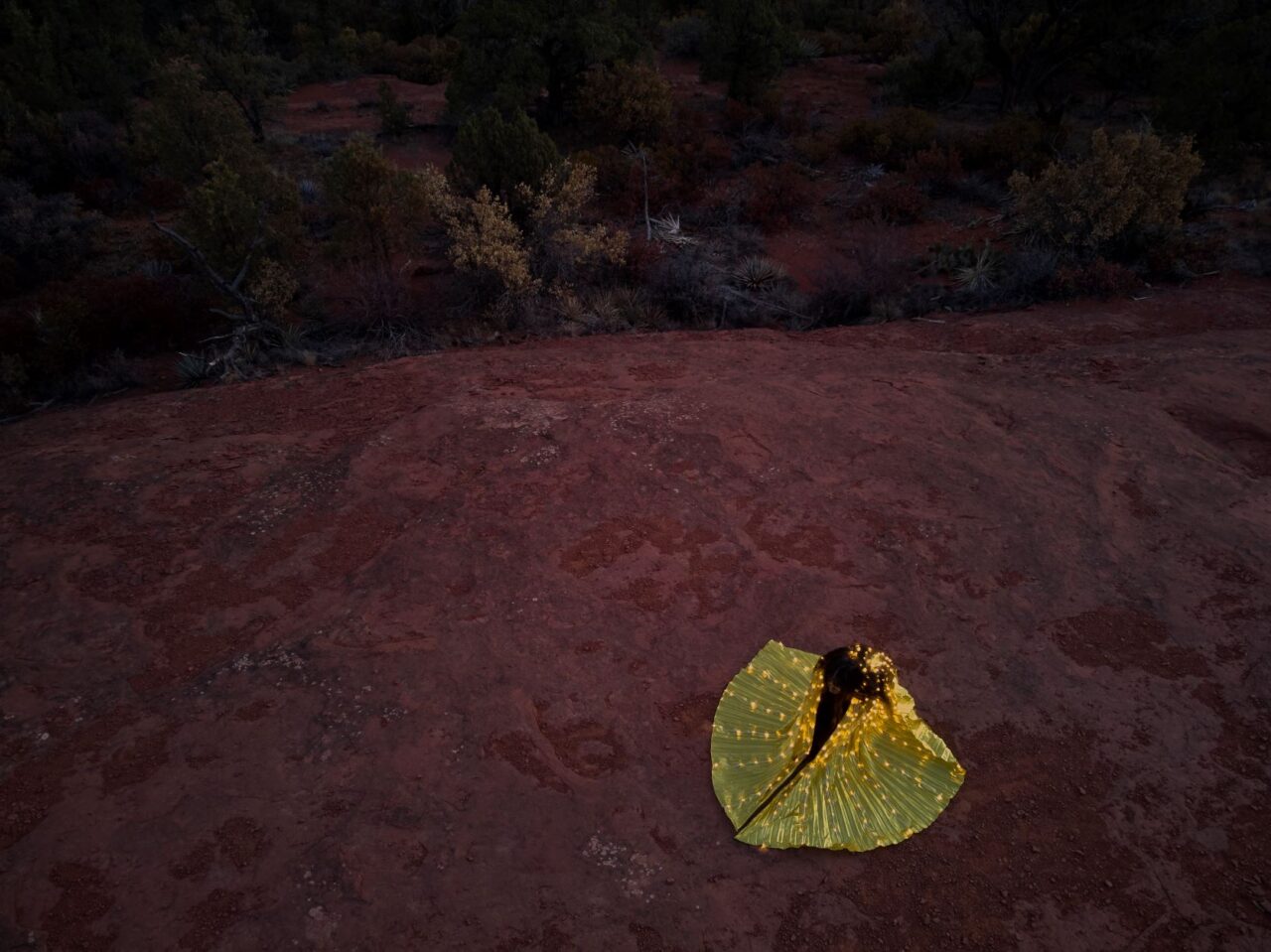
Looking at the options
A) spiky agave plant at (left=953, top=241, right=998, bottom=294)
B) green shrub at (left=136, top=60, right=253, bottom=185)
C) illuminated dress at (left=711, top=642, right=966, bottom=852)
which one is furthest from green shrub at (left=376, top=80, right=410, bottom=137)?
illuminated dress at (left=711, top=642, right=966, bottom=852)

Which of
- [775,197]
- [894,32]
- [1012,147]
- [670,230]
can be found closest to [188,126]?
[670,230]

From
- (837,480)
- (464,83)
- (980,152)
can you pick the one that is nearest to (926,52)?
(980,152)

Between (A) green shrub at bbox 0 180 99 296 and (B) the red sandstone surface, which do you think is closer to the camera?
(B) the red sandstone surface

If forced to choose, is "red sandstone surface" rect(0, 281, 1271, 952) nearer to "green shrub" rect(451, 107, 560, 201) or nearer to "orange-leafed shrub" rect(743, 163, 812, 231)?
"green shrub" rect(451, 107, 560, 201)

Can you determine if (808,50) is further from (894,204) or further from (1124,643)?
(1124,643)

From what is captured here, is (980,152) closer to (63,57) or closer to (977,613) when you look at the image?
(977,613)

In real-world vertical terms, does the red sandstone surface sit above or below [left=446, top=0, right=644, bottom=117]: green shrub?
below
